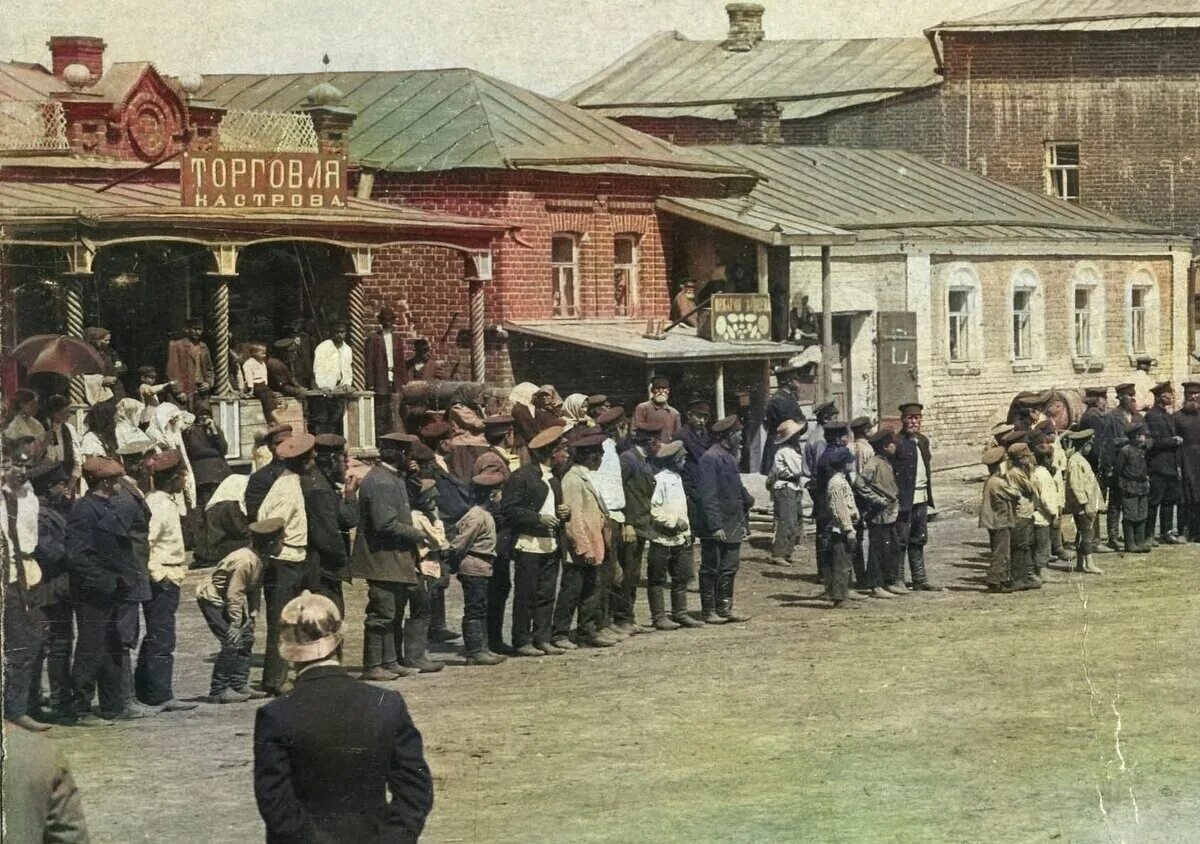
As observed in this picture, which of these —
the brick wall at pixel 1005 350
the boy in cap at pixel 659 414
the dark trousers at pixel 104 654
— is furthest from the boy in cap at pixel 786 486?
the dark trousers at pixel 104 654

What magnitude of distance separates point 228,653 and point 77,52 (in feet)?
12.2

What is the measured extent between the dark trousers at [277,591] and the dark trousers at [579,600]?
231 centimetres

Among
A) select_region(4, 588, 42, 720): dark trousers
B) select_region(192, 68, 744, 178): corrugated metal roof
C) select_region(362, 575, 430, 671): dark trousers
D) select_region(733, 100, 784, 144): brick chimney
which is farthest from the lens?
select_region(733, 100, 784, 144): brick chimney

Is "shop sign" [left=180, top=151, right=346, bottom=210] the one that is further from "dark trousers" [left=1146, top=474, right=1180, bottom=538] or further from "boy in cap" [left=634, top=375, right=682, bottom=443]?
"dark trousers" [left=1146, top=474, right=1180, bottom=538]

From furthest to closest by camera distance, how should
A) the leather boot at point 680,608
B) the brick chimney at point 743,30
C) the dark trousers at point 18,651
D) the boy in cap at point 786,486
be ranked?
the brick chimney at point 743,30
the boy in cap at point 786,486
the leather boot at point 680,608
the dark trousers at point 18,651

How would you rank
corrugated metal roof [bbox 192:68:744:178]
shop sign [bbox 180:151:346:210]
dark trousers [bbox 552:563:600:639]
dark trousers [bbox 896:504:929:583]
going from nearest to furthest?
dark trousers [bbox 552:563:600:639]
shop sign [bbox 180:151:346:210]
dark trousers [bbox 896:504:929:583]
corrugated metal roof [bbox 192:68:744:178]

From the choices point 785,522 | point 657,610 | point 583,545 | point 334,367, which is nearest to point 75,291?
point 334,367

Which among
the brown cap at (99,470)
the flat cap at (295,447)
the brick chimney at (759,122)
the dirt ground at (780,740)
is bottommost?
the dirt ground at (780,740)

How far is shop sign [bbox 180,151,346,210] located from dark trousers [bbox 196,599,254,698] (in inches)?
Answer: 182

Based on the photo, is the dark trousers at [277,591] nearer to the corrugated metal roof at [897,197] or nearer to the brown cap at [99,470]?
the brown cap at [99,470]

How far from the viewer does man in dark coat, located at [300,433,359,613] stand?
12070mm

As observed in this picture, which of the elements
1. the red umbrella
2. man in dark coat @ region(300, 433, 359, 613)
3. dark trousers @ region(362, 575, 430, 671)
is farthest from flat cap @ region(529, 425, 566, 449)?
the red umbrella

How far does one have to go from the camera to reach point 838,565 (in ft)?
51.6

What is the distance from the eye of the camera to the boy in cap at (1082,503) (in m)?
17.5
